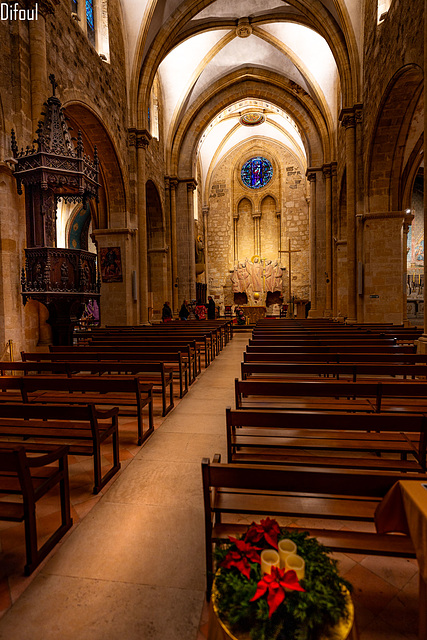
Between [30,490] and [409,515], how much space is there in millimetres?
1843

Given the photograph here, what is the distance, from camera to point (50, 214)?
6668 millimetres

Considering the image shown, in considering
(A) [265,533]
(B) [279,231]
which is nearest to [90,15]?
(A) [265,533]

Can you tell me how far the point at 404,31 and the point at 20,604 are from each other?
1053cm

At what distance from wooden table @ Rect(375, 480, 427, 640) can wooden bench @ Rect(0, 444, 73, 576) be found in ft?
5.67

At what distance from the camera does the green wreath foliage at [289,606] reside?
3.38ft

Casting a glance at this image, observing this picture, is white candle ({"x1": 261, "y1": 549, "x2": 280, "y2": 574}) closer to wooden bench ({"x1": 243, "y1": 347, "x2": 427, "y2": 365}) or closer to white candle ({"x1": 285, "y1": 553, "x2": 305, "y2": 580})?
white candle ({"x1": 285, "y1": 553, "x2": 305, "y2": 580})

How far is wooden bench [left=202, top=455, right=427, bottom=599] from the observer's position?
151cm

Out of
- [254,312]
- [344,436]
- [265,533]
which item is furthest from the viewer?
[254,312]

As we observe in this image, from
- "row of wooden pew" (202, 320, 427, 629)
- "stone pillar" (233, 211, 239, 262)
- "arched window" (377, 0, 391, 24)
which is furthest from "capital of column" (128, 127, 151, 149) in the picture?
"stone pillar" (233, 211, 239, 262)

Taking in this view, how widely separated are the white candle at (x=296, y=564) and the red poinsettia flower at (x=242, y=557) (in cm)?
10

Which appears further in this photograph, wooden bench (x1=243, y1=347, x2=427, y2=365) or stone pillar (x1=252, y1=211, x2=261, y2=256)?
stone pillar (x1=252, y1=211, x2=261, y2=256)

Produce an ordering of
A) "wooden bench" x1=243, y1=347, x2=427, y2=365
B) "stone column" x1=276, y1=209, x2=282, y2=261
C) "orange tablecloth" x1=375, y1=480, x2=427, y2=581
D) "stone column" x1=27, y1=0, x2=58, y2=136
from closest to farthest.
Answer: "orange tablecloth" x1=375, y1=480, x2=427, y2=581 → "wooden bench" x1=243, y1=347, x2=427, y2=365 → "stone column" x1=27, y1=0, x2=58, y2=136 → "stone column" x1=276, y1=209, x2=282, y2=261

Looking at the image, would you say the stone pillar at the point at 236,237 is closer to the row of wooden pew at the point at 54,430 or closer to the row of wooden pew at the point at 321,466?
the row of wooden pew at the point at 54,430

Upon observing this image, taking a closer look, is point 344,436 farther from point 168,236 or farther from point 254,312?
point 254,312
